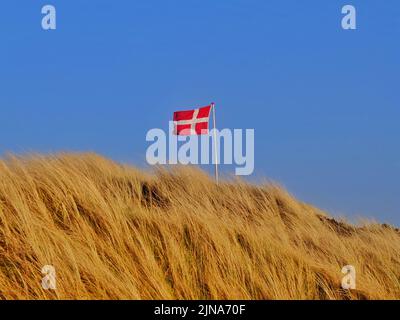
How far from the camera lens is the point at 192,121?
14852 mm

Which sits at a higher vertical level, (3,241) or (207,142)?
(207,142)

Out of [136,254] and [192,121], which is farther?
[192,121]

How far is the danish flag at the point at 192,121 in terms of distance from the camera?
1470cm

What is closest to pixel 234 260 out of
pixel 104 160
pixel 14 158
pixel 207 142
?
pixel 14 158

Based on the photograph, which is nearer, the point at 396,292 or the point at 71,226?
the point at 71,226

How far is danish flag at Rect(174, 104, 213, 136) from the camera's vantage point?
14.7 m

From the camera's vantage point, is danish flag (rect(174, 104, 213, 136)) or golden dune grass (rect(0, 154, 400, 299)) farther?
danish flag (rect(174, 104, 213, 136))

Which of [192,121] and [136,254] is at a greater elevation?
[192,121]

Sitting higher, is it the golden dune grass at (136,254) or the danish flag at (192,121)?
the danish flag at (192,121)

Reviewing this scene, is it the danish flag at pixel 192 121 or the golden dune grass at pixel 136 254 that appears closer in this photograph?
the golden dune grass at pixel 136 254

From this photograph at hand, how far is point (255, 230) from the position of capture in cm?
822
